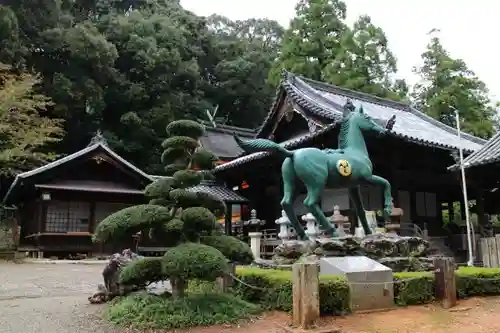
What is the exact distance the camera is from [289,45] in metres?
34.8

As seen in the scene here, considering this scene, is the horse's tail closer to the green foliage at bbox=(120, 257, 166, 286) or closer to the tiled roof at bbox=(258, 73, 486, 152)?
the green foliage at bbox=(120, 257, 166, 286)

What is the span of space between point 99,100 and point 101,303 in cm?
2529

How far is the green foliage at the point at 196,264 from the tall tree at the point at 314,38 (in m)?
28.7

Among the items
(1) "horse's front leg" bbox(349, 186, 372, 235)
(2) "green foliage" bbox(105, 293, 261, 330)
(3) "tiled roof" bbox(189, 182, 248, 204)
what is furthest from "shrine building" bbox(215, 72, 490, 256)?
(2) "green foliage" bbox(105, 293, 261, 330)

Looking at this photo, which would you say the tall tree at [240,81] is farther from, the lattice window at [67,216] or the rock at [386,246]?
the rock at [386,246]

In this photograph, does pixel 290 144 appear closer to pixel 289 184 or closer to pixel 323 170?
pixel 289 184

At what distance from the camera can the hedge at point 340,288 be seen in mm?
7125

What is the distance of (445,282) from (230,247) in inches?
149

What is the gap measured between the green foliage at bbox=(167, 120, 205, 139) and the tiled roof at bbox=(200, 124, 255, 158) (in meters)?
24.8

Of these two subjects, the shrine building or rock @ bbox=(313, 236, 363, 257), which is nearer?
rock @ bbox=(313, 236, 363, 257)

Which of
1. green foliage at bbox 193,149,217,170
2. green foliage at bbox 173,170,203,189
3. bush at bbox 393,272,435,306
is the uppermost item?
green foliage at bbox 193,149,217,170

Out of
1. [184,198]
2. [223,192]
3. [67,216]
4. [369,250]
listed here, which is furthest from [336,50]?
[184,198]

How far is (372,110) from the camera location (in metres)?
21.2

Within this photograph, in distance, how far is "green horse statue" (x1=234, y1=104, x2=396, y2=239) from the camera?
31.1 ft
